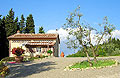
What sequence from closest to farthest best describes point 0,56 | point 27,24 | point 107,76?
point 107,76 < point 0,56 < point 27,24

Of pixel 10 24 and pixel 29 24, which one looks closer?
pixel 10 24

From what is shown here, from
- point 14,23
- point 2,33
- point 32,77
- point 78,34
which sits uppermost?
point 14,23

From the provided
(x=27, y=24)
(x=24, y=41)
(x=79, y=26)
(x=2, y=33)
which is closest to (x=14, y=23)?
(x=27, y=24)

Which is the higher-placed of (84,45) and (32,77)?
(84,45)

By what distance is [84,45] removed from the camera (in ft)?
43.8

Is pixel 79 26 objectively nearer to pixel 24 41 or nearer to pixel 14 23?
pixel 24 41

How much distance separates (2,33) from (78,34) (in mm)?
18022

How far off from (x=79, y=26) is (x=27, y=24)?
3272 cm

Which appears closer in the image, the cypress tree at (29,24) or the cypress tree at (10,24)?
the cypress tree at (10,24)

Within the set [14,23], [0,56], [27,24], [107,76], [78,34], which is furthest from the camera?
[27,24]

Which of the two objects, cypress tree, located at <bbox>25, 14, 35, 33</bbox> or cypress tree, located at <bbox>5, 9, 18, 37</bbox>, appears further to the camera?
cypress tree, located at <bbox>25, 14, 35, 33</bbox>

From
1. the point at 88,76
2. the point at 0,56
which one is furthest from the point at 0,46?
the point at 88,76

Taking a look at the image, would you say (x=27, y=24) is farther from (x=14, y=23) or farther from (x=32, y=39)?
(x=32, y=39)

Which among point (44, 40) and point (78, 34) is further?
point (44, 40)
